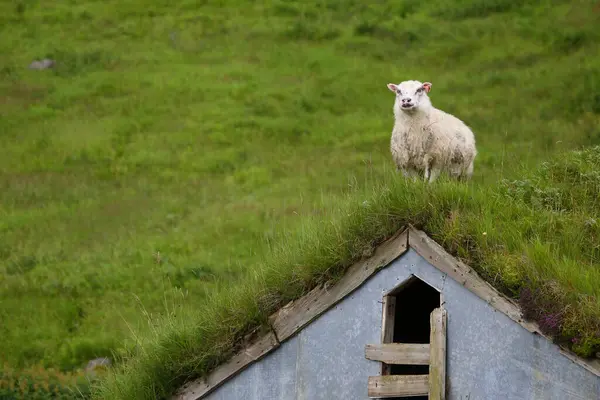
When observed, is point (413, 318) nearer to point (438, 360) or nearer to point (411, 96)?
point (411, 96)

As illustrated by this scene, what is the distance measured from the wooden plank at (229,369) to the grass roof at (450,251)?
106 millimetres

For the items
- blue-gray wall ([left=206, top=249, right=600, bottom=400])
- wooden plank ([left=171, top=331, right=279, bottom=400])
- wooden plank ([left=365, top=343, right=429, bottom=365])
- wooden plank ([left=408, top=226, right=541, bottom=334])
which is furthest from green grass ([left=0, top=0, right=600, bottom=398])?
wooden plank ([left=365, top=343, right=429, bottom=365])

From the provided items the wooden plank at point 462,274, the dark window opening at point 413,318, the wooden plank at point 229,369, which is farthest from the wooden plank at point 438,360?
the dark window opening at point 413,318

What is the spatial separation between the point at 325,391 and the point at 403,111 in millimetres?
3815

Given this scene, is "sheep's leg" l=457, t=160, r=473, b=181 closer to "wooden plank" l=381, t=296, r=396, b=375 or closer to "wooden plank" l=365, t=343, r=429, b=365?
"wooden plank" l=381, t=296, r=396, b=375

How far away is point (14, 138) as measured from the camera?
32.7 m

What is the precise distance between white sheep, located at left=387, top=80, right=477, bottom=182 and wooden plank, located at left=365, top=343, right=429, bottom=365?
2.61m

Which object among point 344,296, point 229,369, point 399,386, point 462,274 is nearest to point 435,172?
point 344,296

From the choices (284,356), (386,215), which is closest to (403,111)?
(386,215)

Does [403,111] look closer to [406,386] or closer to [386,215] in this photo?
[386,215]

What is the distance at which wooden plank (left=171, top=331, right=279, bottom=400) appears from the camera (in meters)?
11.5

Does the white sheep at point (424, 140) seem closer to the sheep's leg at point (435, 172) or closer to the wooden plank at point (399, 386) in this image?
the sheep's leg at point (435, 172)

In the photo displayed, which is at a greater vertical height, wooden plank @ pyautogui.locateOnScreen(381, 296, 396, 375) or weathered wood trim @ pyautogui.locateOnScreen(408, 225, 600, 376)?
weathered wood trim @ pyautogui.locateOnScreen(408, 225, 600, 376)

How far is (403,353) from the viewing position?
10836 millimetres
